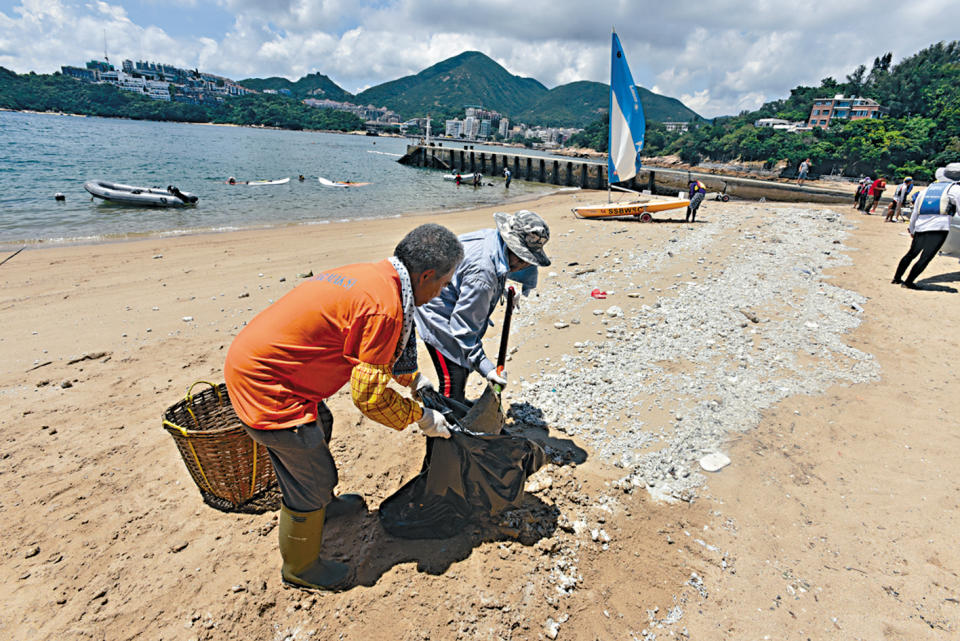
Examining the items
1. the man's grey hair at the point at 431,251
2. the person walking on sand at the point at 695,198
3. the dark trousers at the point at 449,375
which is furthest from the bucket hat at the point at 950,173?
the man's grey hair at the point at 431,251

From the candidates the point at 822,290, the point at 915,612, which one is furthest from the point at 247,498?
the point at 822,290

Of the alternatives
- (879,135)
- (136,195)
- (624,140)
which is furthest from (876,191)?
(879,135)

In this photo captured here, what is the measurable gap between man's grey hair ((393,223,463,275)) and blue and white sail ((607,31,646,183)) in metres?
12.1

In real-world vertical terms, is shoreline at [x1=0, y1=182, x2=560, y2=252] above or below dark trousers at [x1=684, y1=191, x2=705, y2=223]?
below

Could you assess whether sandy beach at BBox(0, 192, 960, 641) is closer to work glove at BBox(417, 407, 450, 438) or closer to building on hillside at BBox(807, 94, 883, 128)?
work glove at BBox(417, 407, 450, 438)

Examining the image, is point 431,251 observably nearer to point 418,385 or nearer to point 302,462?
point 418,385

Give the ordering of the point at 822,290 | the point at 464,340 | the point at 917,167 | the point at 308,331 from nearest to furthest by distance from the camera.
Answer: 1. the point at 308,331
2. the point at 464,340
3. the point at 822,290
4. the point at 917,167

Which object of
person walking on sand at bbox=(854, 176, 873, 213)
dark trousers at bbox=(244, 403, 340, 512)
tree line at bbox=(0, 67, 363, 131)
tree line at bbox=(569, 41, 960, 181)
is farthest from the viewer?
tree line at bbox=(0, 67, 363, 131)

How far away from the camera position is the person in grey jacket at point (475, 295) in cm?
253

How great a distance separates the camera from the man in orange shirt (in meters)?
1.68

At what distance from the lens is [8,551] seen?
236cm

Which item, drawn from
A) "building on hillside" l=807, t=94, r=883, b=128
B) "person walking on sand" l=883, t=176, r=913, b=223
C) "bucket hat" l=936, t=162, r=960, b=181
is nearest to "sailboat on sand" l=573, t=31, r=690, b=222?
"person walking on sand" l=883, t=176, r=913, b=223

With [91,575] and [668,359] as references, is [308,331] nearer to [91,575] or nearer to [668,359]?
[91,575]

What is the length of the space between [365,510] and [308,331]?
5.06 ft
